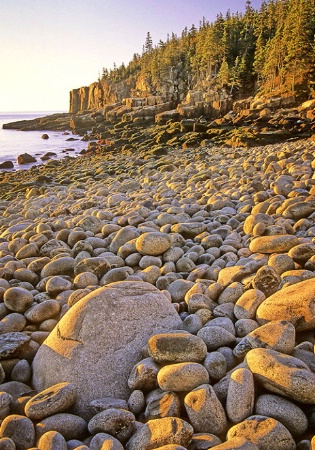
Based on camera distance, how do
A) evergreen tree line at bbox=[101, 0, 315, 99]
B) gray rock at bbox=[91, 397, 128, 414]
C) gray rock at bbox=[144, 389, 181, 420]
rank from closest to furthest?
gray rock at bbox=[144, 389, 181, 420] < gray rock at bbox=[91, 397, 128, 414] < evergreen tree line at bbox=[101, 0, 315, 99]

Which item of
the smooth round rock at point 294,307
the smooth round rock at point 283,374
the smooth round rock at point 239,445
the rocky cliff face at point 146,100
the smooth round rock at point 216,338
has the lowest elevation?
the smooth round rock at point 239,445

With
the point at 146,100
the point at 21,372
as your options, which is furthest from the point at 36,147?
the point at 21,372

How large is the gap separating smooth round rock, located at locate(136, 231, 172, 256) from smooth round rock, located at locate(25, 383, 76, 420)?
6.44 ft

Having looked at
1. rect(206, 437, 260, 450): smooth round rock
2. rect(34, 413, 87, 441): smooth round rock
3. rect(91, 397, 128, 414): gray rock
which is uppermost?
rect(206, 437, 260, 450): smooth round rock

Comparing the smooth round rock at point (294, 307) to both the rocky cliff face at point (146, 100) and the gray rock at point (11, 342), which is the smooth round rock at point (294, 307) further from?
the rocky cliff face at point (146, 100)

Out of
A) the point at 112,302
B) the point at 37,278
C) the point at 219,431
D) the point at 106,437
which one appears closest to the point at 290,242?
the point at 112,302

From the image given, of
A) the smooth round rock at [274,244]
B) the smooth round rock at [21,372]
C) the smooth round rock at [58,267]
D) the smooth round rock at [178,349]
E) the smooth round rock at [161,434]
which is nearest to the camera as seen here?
the smooth round rock at [161,434]

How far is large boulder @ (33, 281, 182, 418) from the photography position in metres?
2.19

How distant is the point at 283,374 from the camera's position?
1.73 metres

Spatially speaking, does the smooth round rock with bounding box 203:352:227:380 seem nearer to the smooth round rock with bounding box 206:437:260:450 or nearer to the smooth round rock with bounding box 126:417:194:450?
the smooth round rock with bounding box 126:417:194:450

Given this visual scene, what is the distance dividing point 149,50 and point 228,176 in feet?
253

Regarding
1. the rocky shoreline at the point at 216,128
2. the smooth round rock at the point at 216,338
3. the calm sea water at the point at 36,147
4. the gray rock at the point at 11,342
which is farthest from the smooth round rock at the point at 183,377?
the calm sea water at the point at 36,147

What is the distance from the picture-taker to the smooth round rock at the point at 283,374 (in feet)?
5.48

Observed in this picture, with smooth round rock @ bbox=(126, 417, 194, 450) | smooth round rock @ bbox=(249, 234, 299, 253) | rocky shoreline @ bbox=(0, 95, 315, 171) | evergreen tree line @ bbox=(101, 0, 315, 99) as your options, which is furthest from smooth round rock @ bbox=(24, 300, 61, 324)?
evergreen tree line @ bbox=(101, 0, 315, 99)
